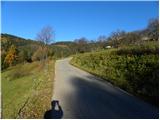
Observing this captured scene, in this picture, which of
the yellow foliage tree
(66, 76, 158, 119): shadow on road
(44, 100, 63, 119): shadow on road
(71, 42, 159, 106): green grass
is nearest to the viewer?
(44, 100, 63, 119): shadow on road

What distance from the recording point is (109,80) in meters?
22.7

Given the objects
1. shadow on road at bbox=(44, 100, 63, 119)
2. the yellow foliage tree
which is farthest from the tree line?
shadow on road at bbox=(44, 100, 63, 119)

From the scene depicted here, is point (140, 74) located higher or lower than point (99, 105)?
higher

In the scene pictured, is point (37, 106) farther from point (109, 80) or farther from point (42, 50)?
point (42, 50)

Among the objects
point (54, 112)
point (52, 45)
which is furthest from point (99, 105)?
point (52, 45)

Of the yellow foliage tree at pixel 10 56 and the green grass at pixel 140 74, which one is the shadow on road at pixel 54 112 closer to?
the green grass at pixel 140 74

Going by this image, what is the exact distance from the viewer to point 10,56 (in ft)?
263

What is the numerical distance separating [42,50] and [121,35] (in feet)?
56.5

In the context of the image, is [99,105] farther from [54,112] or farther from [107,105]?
[54,112]

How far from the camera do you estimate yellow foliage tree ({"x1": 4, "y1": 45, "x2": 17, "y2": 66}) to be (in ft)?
257

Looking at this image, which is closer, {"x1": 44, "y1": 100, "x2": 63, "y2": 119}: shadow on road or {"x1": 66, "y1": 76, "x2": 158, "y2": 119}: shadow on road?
{"x1": 44, "y1": 100, "x2": 63, "y2": 119}: shadow on road

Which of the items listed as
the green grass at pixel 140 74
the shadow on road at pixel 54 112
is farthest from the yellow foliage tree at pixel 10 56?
the shadow on road at pixel 54 112

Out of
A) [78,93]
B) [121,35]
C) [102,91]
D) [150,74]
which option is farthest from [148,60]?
[121,35]

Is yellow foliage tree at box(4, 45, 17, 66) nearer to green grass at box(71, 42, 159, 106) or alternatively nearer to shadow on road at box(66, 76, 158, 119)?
green grass at box(71, 42, 159, 106)
